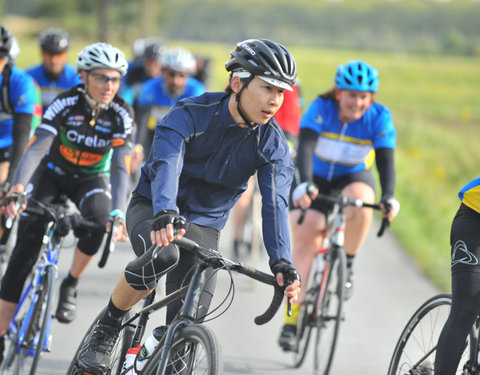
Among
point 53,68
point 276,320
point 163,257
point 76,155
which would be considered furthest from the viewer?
point 53,68

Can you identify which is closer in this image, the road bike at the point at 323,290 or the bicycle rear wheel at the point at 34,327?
the bicycle rear wheel at the point at 34,327

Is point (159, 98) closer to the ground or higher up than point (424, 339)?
higher up

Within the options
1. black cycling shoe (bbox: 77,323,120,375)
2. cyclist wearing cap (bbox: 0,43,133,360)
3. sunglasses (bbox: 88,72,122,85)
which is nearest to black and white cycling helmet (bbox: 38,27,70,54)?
cyclist wearing cap (bbox: 0,43,133,360)

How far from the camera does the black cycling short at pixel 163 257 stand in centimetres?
413

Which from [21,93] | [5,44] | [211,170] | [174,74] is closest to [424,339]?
[211,170]

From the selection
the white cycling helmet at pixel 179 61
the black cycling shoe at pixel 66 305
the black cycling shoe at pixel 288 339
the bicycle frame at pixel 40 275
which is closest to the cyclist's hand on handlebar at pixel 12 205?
the bicycle frame at pixel 40 275

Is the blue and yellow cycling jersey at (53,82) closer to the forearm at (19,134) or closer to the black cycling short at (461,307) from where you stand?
the forearm at (19,134)

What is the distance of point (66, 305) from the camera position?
20.0 feet

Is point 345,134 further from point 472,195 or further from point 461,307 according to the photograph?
point 461,307

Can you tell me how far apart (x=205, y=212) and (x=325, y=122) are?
245 centimetres

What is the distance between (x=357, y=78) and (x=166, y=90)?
12.9 feet

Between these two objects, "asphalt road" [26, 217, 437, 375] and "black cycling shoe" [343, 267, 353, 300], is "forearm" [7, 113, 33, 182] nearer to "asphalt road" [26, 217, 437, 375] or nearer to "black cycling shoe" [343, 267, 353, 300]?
"asphalt road" [26, 217, 437, 375]

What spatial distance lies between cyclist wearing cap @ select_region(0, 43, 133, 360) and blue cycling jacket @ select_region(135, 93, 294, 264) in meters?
1.08

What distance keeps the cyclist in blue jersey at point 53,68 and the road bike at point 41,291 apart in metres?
3.95
